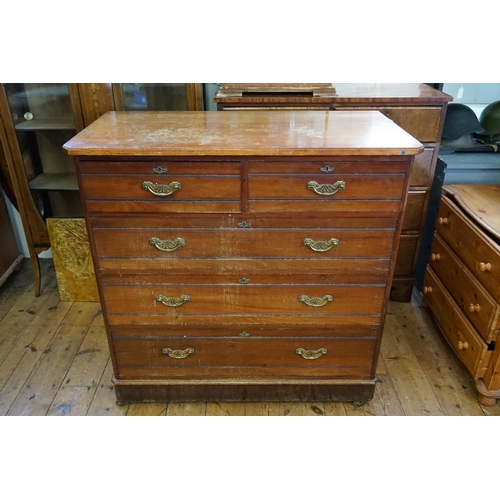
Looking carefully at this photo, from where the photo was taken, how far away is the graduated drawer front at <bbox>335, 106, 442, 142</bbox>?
6.56 ft

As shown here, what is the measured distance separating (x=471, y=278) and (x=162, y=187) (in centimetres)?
131

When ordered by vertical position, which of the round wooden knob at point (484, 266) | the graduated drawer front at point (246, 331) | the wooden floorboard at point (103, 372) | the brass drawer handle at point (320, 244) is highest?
the brass drawer handle at point (320, 244)

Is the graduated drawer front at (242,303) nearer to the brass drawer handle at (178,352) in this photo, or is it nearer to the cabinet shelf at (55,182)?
the brass drawer handle at (178,352)

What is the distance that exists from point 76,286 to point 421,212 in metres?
1.82

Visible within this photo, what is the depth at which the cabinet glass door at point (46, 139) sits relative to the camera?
2.20 meters

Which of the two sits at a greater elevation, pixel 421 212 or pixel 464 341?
pixel 421 212

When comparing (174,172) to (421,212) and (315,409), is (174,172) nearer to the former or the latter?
(315,409)

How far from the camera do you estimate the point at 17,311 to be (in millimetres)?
2424

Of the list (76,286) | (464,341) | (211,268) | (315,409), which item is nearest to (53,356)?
(76,286)

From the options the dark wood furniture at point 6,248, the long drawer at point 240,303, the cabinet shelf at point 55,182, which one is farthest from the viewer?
the dark wood furniture at point 6,248

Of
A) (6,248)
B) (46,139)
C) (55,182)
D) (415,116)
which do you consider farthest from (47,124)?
(415,116)

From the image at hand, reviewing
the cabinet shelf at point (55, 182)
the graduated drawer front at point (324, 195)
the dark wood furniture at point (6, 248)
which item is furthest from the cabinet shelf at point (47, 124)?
the graduated drawer front at point (324, 195)

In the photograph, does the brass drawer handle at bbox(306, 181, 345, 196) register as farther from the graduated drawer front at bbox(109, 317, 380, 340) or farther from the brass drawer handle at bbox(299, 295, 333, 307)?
the graduated drawer front at bbox(109, 317, 380, 340)

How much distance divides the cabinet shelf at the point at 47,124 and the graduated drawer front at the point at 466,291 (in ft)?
6.10
